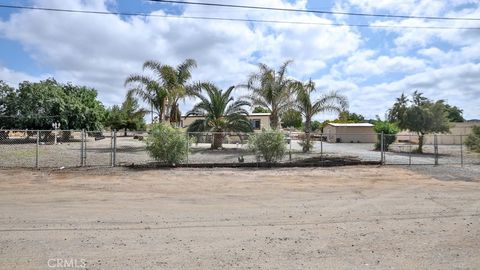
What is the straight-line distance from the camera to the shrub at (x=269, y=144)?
20156 millimetres

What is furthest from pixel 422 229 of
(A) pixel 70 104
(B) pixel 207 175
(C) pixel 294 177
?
(A) pixel 70 104

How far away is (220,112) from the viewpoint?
100 feet

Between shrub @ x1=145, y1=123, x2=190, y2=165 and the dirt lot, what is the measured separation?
4.15 metres

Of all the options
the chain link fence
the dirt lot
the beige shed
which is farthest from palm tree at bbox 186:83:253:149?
the beige shed

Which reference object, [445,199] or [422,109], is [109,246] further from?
[422,109]

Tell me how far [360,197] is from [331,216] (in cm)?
292

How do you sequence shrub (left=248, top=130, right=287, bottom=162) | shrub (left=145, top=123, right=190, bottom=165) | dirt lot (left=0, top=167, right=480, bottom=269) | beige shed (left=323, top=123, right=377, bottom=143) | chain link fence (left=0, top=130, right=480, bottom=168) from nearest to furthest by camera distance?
dirt lot (left=0, top=167, right=480, bottom=269) → shrub (left=145, top=123, right=190, bottom=165) → shrub (left=248, top=130, right=287, bottom=162) → chain link fence (left=0, top=130, right=480, bottom=168) → beige shed (left=323, top=123, right=377, bottom=143)

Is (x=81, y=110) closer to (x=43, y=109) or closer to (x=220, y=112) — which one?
(x=43, y=109)

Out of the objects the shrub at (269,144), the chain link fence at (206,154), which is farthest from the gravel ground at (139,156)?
the shrub at (269,144)

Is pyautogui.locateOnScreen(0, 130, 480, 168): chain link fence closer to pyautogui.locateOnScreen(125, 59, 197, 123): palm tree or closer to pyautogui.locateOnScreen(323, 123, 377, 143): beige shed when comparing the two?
pyautogui.locateOnScreen(125, 59, 197, 123): palm tree

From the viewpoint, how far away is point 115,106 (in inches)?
3408

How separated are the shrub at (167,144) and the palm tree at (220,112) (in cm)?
1052

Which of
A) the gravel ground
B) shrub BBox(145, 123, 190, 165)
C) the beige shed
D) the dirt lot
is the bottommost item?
the dirt lot

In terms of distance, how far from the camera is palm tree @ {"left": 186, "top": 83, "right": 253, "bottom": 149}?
30.3 m
